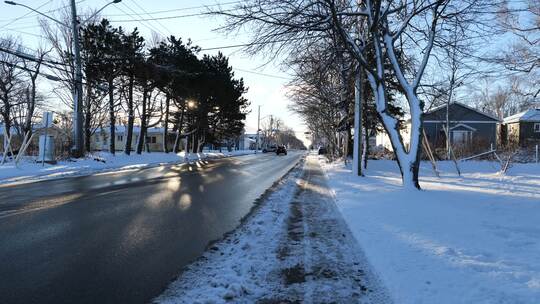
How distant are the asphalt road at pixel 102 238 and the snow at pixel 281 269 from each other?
13.2 inches

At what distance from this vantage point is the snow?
4473 millimetres

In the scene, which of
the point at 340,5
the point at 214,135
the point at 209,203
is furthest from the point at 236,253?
the point at 214,135

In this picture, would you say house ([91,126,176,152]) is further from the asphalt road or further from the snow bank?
the snow bank

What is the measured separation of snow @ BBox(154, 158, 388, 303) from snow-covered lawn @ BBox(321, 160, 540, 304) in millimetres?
302

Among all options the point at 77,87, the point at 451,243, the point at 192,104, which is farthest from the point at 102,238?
the point at 192,104

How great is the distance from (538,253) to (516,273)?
109 cm

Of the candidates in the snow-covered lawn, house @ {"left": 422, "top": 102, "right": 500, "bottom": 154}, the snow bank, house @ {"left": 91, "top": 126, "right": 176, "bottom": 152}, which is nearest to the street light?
house @ {"left": 422, "top": 102, "right": 500, "bottom": 154}

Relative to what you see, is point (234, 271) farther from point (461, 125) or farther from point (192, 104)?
point (461, 125)

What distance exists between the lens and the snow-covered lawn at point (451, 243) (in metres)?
4.34

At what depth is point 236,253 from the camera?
613 centimetres

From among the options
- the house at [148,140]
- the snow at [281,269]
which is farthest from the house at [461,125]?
the house at [148,140]

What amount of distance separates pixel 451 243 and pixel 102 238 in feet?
17.5

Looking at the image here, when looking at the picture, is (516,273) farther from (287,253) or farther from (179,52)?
(179,52)

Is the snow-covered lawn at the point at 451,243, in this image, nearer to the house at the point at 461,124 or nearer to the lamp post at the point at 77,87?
the lamp post at the point at 77,87
